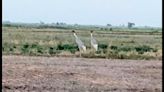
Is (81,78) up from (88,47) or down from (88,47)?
up

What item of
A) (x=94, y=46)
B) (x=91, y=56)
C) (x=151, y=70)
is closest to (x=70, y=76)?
(x=151, y=70)

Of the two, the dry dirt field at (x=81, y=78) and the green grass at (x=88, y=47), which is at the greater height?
the dry dirt field at (x=81, y=78)

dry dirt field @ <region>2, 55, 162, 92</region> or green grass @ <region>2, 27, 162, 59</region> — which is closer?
dry dirt field @ <region>2, 55, 162, 92</region>

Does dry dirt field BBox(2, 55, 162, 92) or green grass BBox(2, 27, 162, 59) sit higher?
dry dirt field BBox(2, 55, 162, 92)

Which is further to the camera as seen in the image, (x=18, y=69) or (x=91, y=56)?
(x=91, y=56)

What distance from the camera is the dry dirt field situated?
911 centimetres

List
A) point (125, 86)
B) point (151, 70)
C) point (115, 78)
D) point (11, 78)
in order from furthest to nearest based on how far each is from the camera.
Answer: point (151, 70) < point (115, 78) < point (11, 78) < point (125, 86)

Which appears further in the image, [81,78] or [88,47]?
[88,47]

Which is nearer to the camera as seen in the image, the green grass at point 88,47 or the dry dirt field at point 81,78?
the dry dirt field at point 81,78

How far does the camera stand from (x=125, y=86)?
959 cm

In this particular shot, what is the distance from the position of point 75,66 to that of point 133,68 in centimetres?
194

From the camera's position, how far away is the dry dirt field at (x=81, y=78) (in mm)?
9109

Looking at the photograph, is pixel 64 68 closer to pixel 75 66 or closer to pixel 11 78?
pixel 75 66

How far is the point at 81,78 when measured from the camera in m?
10.8
